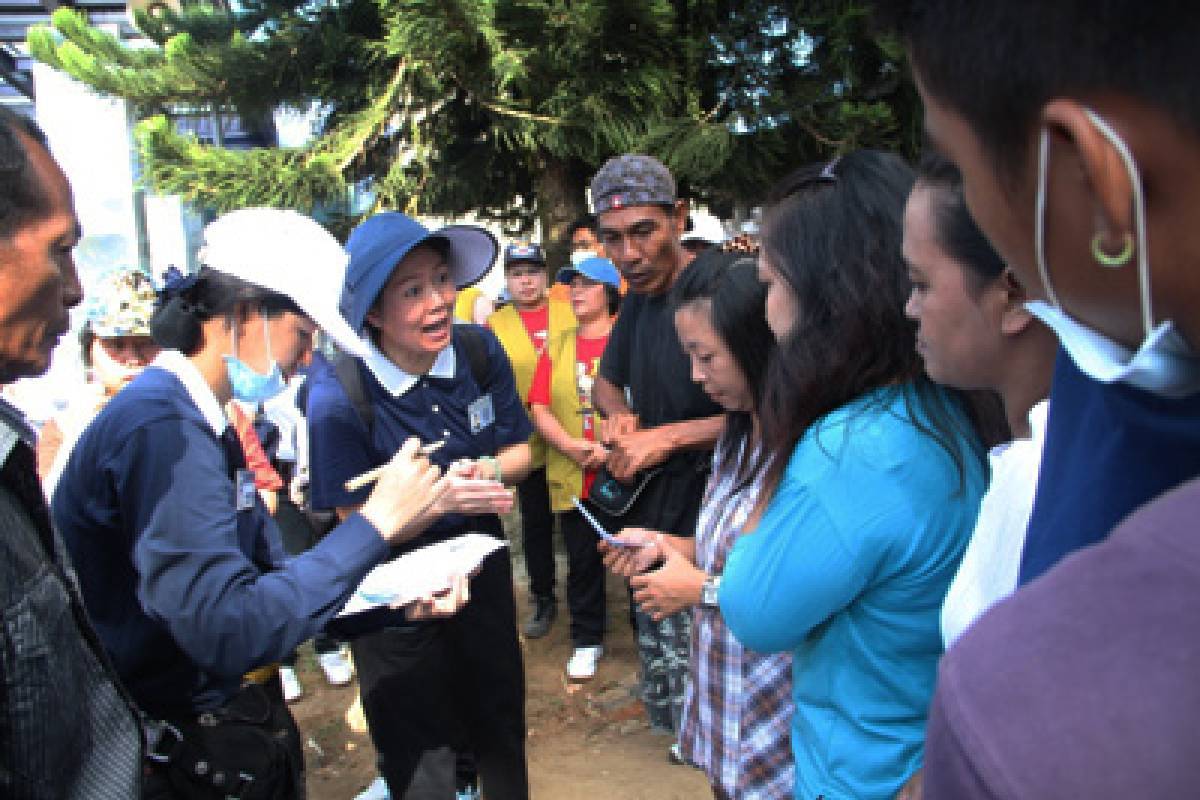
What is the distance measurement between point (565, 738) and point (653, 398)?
5.19 feet

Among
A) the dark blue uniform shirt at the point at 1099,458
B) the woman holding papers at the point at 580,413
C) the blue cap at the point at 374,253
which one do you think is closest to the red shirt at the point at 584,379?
the woman holding papers at the point at 580,413

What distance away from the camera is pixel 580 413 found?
162 inches

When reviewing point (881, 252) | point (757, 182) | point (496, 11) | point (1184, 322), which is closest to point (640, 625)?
point (881, 252)

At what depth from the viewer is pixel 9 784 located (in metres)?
0.93

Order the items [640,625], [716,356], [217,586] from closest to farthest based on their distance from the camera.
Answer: [217,586]
[716,356]
[640,625]

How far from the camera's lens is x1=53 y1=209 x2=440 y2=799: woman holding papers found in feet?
5.02

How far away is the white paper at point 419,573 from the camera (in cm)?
209

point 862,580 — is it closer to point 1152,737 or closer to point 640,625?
point 1152,737

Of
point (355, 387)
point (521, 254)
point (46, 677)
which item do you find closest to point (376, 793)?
point (355, 387)

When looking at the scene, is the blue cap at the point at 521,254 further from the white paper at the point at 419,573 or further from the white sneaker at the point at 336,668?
the white paper at the point at 419,573

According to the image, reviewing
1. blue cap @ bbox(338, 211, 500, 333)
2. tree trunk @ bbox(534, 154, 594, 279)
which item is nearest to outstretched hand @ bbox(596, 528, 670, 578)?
blue cap @ bbox(338, 211, 500, 333)

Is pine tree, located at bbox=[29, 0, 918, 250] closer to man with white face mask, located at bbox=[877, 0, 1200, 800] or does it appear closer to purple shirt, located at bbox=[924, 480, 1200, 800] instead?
man with white face mask, located at bbox=[877, 0, 1200, 800]

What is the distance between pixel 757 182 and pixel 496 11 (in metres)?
1.84

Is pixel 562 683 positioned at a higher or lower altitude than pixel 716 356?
lower
